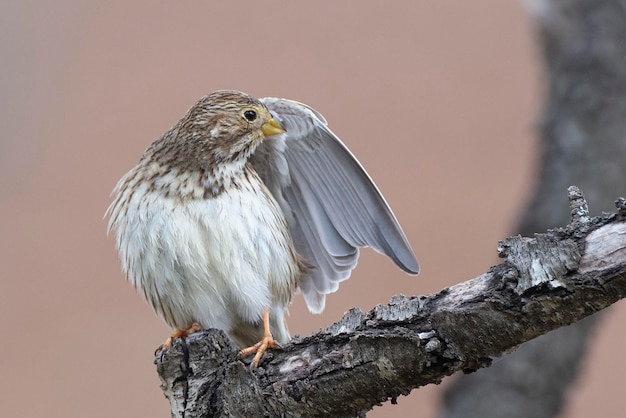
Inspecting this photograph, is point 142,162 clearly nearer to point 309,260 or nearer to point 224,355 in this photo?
point 309,260

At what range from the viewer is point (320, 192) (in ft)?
15.6

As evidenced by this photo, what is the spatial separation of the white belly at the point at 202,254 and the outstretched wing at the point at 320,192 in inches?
15.7

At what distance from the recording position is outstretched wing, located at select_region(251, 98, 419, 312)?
4668 millimetres

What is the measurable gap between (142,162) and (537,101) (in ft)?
9.81

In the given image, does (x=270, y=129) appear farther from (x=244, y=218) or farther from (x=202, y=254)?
(x=202, y=254)

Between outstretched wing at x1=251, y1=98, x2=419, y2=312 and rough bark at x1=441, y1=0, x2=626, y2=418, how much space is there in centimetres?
126

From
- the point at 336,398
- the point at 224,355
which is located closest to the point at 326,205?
the point at 224,355

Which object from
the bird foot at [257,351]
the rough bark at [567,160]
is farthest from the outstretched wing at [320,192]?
the rough bark at [567,160]

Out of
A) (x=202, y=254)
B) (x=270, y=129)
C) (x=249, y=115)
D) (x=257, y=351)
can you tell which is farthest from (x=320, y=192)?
(x=257, y=351)

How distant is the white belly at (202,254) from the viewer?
13.7ft

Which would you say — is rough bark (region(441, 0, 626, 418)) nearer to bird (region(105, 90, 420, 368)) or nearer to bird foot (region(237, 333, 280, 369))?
bird (region(105, 90, 420, 368))

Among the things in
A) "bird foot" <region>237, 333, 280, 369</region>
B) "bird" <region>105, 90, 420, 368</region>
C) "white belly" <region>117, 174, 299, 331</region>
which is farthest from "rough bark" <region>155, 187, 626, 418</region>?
"white belly" <region>117, 174, 299, 331</region>

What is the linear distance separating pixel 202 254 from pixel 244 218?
260mm

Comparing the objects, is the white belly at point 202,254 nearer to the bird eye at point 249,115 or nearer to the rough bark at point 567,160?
the bird eye at point 249,115
